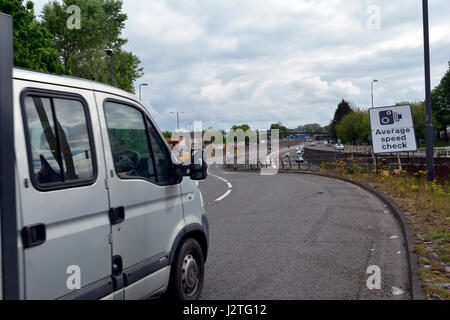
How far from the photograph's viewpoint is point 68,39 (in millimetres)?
38375

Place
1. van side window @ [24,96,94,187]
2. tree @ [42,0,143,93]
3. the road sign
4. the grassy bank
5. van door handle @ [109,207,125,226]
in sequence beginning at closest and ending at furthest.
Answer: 1. van side window @ [24,96,94,187]
2. van door handle @ [109,207,125,226]
3. the grassy bank
4. the road sign
5. tree @ [42,0,143,93]

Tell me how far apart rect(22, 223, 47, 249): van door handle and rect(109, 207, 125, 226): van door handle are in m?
0.65

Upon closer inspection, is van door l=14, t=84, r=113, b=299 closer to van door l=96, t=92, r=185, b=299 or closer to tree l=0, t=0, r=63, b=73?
van door l=96, t=92, r=185, b=299

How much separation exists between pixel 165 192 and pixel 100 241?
0.98m

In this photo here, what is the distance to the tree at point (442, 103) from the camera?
71875 mm

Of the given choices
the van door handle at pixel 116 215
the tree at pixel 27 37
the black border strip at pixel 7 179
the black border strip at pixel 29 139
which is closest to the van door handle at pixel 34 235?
the black border strip at pixel 7 179

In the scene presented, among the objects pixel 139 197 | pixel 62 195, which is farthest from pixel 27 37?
pixel 62 195

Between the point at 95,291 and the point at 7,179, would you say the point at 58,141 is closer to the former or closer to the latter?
the point at 7,179

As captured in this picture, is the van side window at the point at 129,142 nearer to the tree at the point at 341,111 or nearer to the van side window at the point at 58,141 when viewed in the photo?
the van side window at the point at 58,141

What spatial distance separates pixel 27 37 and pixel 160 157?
20715 mm

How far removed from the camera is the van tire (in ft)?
13.7

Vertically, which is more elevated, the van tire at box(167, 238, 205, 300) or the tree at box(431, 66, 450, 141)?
the tree at box(431, 66, 450, 141)

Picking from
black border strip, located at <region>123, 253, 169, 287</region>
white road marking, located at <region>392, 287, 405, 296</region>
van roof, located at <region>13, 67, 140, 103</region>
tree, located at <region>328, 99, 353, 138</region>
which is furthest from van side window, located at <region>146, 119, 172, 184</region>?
tree, located at <region>328, 99, 353, 138</region>
